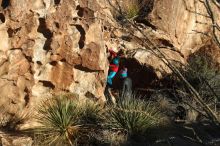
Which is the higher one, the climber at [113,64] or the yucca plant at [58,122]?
the climber at [113,64]

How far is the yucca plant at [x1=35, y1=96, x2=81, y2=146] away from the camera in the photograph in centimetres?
1202

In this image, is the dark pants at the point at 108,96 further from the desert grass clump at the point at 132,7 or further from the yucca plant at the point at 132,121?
the desert grass clump at the point at 132,7

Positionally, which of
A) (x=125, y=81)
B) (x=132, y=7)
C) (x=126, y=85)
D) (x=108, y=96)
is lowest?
(x=108, y=96)

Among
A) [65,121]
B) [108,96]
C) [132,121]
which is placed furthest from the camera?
[108,96]

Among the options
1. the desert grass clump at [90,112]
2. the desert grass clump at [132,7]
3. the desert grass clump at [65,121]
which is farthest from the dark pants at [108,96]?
the desert grass clump at [132,7]

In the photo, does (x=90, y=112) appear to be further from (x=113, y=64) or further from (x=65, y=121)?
(x=113, y=64)

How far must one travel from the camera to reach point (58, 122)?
1226cm

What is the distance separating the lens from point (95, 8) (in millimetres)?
12750

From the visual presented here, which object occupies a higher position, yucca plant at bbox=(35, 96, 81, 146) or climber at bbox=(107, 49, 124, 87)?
climber at bbox=(107, 49, 124, 87)

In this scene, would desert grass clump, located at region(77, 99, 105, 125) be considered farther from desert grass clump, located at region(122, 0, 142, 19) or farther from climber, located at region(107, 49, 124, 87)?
desert grass clump, located at region(122, 0, 142, 19)

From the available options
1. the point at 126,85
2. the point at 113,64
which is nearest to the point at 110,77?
the point at 113,64

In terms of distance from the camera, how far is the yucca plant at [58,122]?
12.0 m

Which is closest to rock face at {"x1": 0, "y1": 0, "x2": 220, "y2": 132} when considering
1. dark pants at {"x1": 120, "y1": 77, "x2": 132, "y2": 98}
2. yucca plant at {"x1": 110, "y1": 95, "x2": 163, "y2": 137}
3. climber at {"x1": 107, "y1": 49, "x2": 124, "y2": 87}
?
climber at {"x1": 107, "y1": 49, "x2": 124, "y2": 87}

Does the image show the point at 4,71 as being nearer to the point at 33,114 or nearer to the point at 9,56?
the point at 9,56
